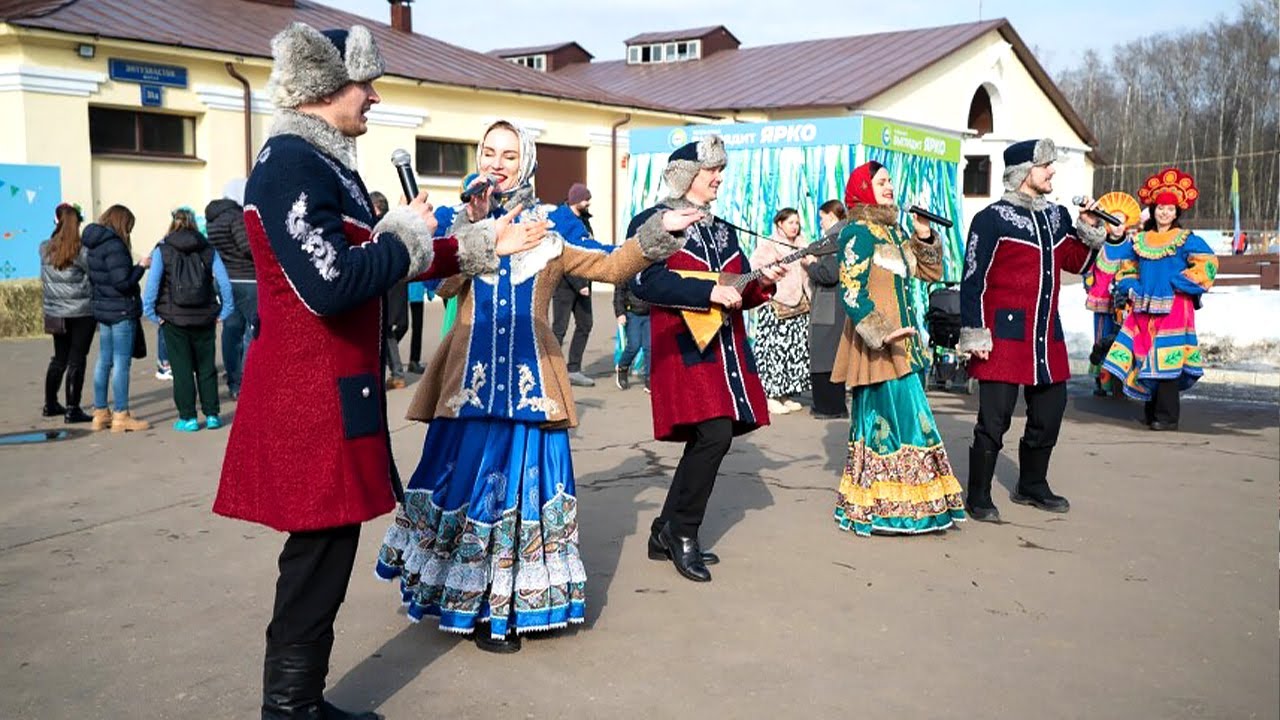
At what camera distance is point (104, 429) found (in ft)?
29.8

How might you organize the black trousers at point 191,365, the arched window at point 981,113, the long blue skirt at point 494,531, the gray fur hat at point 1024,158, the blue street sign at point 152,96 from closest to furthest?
the long blue skirt at point 494,531 → the gray fur hat at point 1024,158 → the black trousers at point 191,365 → the blue street sign at point 152,96 → the arched window at point 981,113

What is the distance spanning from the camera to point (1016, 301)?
20.7 feet

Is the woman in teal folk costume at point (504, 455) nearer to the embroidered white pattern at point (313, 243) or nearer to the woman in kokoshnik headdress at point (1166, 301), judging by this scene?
the embroidered white pattern at point (313, 243)

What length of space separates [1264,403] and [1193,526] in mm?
5522

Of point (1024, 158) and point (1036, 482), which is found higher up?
point (1024, 158)

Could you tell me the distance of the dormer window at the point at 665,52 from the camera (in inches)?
1353

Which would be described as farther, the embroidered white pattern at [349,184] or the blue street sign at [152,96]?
the blue street sign at [152,96]

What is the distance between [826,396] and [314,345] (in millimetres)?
7295

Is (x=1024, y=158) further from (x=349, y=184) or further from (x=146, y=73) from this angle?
(x=146, y=73)

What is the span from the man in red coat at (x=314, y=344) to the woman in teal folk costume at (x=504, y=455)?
2.86ft

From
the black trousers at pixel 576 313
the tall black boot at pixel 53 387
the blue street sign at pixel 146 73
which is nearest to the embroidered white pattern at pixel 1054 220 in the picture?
the black trousers at pixel 576 313

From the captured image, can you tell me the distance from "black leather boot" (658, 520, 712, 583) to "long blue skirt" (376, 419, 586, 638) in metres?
0.97

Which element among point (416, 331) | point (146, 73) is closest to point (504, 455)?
point (416, 331)

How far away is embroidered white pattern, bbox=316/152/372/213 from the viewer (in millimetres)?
3188
